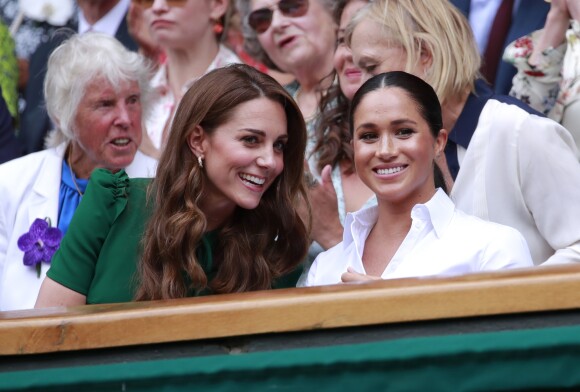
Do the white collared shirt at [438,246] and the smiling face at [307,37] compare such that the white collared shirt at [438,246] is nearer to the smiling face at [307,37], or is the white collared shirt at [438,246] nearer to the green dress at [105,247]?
the green dress at [105,247]

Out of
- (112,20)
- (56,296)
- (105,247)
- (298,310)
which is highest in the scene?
(298,310)

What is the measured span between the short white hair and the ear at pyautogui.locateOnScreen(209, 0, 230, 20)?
0.66m

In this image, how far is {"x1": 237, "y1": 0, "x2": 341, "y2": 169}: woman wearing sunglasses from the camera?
4.69 m

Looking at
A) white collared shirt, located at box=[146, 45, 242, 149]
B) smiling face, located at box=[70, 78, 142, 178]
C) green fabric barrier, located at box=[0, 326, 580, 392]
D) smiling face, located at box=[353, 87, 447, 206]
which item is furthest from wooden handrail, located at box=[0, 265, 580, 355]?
white collared shirt, located at box=[146, 45, 242, 149]

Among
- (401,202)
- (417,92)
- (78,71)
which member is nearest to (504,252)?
(401,202)

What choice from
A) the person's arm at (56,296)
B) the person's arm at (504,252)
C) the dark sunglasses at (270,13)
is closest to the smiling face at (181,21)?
the dark sunglasses at (270,13)

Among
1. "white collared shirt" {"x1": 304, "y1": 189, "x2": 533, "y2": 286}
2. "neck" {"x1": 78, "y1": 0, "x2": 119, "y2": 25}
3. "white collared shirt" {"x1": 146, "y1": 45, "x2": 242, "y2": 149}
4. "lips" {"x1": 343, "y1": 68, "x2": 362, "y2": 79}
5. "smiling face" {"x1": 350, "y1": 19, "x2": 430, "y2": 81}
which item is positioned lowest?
"white collared shirt" {"x1": 146, "y1": 45, "x2": 242, "y2": 149}

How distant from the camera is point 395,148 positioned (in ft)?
10.3

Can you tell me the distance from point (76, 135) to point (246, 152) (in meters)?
1.37

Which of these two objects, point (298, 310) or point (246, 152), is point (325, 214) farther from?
point (298, 310)

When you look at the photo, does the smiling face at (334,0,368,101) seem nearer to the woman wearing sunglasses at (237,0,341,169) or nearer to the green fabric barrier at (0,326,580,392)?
the woman wearing sunglasses at (237,0,341,169)

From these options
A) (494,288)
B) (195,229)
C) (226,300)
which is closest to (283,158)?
(195,229)

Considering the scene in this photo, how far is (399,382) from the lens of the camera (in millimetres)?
2010

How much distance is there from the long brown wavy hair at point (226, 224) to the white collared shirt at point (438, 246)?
291 mm
